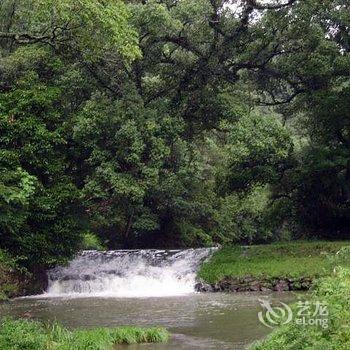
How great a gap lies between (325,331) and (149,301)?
36.1 ft

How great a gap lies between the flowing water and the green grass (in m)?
0.88

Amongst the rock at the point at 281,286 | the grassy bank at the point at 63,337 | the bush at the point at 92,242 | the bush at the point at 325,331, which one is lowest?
the rock at the point at 281,286

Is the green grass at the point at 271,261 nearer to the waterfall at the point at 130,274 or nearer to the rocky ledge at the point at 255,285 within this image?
the rocky ledge at the point at 255,285

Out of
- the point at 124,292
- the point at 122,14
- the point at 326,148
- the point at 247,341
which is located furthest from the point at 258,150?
the point at 247,341

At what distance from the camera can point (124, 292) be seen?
69.0ft

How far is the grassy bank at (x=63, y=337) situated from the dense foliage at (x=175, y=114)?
958 cm

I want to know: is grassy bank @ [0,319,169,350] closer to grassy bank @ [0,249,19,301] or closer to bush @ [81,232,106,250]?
grassy bank @ [0,249,19,301]

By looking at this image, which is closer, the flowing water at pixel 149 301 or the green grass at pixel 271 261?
the flowing water at pixel 149 301

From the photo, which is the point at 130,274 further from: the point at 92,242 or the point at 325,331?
the point at 325,331

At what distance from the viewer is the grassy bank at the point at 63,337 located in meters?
8.72

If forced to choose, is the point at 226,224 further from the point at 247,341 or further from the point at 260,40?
the point at 247,341

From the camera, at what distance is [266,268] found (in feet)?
66.7

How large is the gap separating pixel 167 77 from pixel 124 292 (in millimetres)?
10517

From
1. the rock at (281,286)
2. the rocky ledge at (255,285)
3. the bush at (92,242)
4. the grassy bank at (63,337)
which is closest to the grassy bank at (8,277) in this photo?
the rocky ledge at (255,285)
